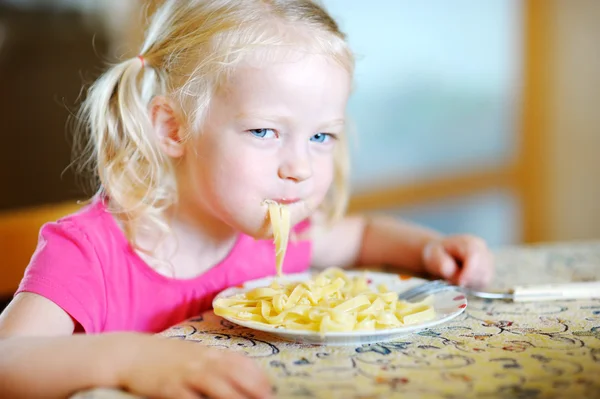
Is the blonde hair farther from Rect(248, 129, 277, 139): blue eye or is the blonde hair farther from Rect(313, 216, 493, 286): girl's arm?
Rect(313, 216, 493, 286): girl's arm

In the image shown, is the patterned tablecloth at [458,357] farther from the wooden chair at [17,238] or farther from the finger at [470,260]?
the wooden chair at [17,238]

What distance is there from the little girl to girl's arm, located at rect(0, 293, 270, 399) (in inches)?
4.1

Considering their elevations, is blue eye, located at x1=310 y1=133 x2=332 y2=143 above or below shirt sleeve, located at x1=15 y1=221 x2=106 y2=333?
above

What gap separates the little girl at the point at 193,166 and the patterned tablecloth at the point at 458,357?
0.15 meters

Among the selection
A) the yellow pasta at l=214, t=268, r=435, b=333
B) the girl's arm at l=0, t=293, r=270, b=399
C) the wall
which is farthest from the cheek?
the wall

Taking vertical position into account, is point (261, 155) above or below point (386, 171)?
above

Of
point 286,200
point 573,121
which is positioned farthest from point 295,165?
point 573,121

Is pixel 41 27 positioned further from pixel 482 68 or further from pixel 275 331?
pixel 482 68

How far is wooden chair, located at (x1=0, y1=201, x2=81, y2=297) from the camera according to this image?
1.76 meters

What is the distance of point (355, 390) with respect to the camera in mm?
696

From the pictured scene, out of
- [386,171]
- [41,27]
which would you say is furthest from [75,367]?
[386,171]

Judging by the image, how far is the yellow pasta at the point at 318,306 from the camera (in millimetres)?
849

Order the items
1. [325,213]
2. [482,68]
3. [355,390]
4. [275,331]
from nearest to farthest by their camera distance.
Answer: [355,390] < [275,331] < [325,213] < [482,68]

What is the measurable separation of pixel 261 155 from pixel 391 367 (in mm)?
384
